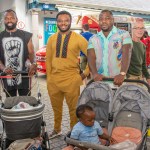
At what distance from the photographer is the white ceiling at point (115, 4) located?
16703 mm

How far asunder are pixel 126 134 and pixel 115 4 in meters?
17.0

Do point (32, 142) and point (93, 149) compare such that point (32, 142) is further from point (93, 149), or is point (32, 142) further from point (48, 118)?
point (48, 118)

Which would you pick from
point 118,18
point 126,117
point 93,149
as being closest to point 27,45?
point 126,117

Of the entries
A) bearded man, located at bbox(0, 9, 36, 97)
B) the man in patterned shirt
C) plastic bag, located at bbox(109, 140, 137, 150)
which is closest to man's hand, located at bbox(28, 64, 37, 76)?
bearded man, located at bbox(0, 9, 36, 97)

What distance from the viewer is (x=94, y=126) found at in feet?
10.6

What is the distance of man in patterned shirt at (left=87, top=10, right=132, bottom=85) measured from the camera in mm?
4012

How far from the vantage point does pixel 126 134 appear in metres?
3.38

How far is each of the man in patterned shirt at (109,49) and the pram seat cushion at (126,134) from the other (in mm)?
885

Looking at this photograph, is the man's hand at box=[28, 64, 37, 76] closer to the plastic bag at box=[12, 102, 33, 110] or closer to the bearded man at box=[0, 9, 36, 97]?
the bearded man at box=[0, 9, 36, 97]

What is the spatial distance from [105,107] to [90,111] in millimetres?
512

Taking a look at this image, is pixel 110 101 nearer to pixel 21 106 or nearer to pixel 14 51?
pixel 21 106

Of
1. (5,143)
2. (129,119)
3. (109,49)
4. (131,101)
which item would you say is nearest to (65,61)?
(109,49)

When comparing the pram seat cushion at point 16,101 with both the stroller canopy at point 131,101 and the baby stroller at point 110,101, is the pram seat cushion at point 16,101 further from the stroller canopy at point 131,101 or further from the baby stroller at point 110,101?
the stroller canopy at point 131,101

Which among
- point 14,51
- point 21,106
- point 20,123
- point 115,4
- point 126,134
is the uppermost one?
point 115,4
